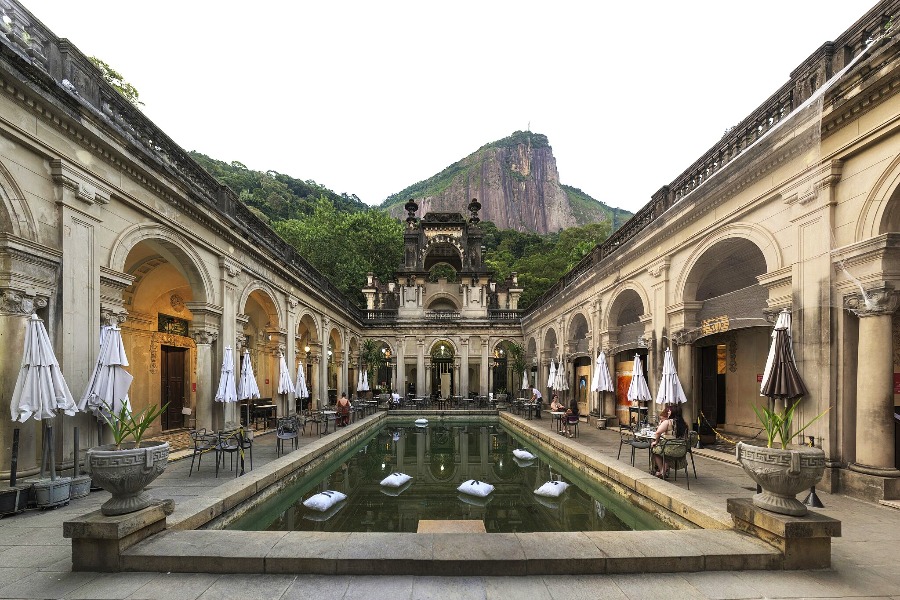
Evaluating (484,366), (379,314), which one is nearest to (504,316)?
(484,366)

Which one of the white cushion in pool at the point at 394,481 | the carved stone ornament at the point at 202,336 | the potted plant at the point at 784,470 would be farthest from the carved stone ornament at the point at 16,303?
the potted plant at the point at 784,470

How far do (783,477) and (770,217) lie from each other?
5768 mm

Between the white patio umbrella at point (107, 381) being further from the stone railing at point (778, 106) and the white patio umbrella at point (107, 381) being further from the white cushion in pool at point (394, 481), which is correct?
the stone railing at point (778, 106)

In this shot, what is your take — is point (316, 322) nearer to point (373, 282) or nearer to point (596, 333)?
point (596, 333)

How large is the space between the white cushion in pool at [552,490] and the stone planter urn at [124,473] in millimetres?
5922

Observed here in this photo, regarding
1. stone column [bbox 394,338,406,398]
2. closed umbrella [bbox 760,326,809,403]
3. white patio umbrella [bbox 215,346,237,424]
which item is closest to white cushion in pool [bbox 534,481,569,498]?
closed umbrella [bbox 760,326,809,403]

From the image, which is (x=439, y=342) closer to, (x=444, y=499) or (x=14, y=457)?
(x=444, y=499)

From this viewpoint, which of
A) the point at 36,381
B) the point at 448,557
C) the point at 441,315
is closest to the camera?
the point at 448,557

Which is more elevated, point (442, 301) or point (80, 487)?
point (442, 301)

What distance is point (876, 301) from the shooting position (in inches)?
244

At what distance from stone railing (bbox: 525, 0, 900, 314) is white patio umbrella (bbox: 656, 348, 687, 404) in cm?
430

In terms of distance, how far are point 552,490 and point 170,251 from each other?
32.5 ft

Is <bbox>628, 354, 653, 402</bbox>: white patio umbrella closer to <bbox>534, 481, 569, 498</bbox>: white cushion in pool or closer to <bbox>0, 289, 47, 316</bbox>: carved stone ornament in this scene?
<bbox>534, 481, 569, 498</bbox>: white cushion in pool

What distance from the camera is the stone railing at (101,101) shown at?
252 inches
